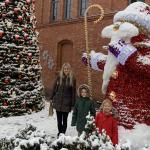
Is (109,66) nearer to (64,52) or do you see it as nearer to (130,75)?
(130,75)

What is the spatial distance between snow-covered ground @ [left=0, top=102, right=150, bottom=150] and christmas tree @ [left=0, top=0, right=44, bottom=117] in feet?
1.18

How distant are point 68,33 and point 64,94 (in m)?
10.6

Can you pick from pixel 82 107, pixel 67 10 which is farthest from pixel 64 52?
pixel 82 107

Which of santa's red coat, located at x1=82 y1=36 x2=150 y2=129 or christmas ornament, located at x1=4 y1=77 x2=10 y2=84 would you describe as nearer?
santa's red coat, located at x1=82 y1=36 x2=150 y2=129

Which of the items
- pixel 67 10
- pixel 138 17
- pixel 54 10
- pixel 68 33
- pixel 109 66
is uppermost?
pixel 54 10

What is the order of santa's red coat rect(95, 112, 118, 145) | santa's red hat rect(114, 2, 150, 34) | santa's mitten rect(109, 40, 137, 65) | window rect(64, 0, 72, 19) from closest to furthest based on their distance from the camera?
santa's red coat rect(95, 112, 118, 145) → santa's mitten rect(109, 40, 137, 65) → santa's red hat rect(114, 2, 150, 34) → window rect(64, 0, 72, 19)

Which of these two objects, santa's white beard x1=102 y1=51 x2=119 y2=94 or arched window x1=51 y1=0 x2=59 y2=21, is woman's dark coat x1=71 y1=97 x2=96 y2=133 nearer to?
santa's white beard x1=102 y1=51 x2=119 y2=94

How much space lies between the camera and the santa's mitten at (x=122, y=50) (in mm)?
7854

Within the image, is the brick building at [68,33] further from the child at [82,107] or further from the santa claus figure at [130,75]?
the child at [82,107]

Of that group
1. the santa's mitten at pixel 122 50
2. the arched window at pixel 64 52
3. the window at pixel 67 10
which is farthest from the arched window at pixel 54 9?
the santa's mitten at pixel 122 50

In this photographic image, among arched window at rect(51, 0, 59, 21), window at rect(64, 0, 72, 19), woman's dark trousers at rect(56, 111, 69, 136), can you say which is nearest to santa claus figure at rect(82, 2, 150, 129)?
woman's dark trousers at rect(56, 111, 69, 136)

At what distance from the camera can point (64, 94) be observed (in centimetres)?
949

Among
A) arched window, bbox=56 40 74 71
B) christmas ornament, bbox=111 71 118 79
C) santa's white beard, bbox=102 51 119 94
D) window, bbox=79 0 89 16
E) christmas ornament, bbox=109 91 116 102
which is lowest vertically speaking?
christmas ornament, bbox=109 91 116 102

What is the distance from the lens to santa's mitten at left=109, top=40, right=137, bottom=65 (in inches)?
309
